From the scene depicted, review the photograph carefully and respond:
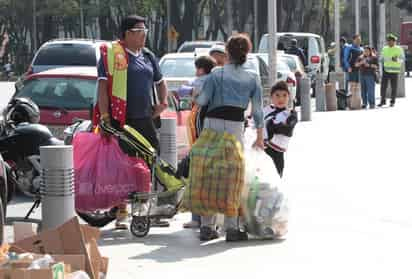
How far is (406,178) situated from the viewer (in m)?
15.1

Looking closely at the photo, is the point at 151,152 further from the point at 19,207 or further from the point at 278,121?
the point at 19,207

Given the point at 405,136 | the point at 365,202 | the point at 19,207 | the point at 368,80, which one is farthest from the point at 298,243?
the point at 368,80

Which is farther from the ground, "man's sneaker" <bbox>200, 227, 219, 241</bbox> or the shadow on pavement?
"man's sneaker" <bbox>200, 227, 219, 241</bbox>

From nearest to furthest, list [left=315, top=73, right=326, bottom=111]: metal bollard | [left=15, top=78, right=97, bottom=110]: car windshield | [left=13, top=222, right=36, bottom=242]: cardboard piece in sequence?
[left=13, top=222, right=36, bottom=242]: cardboard piece
[left=15, top=78, right=97, bottom=110]: car windshield
[left=315, top=73, right=326, bottom=111]: metal bollard

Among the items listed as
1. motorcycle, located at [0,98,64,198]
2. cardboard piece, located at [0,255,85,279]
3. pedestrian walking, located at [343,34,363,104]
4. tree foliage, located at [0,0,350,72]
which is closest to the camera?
cardboard piece, located at [0,255,85,279]

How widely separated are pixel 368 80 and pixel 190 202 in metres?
20.9

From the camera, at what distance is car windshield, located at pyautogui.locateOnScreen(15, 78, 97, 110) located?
1573 cm

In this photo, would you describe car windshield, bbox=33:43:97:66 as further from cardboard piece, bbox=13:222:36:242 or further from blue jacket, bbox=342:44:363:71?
cardboard piece, bbox=13:222:36:242

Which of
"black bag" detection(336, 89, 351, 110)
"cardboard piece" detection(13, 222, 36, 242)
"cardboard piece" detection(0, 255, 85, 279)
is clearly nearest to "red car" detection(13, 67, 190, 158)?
"cardboard piece" detection(13, 222, 36, 242)

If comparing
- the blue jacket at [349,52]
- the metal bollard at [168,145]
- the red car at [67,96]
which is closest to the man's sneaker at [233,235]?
the metal bollard at [168,145]

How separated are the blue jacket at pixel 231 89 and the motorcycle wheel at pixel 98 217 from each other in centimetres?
146

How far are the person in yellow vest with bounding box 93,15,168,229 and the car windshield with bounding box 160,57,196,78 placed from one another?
1110 cm

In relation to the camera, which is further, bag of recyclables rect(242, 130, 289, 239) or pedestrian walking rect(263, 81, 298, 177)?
pedestrian walking rect(263, 81, 298, 177)

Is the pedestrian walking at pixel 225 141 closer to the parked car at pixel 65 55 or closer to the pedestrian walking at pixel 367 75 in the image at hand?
the parked car at pixel 65 55
